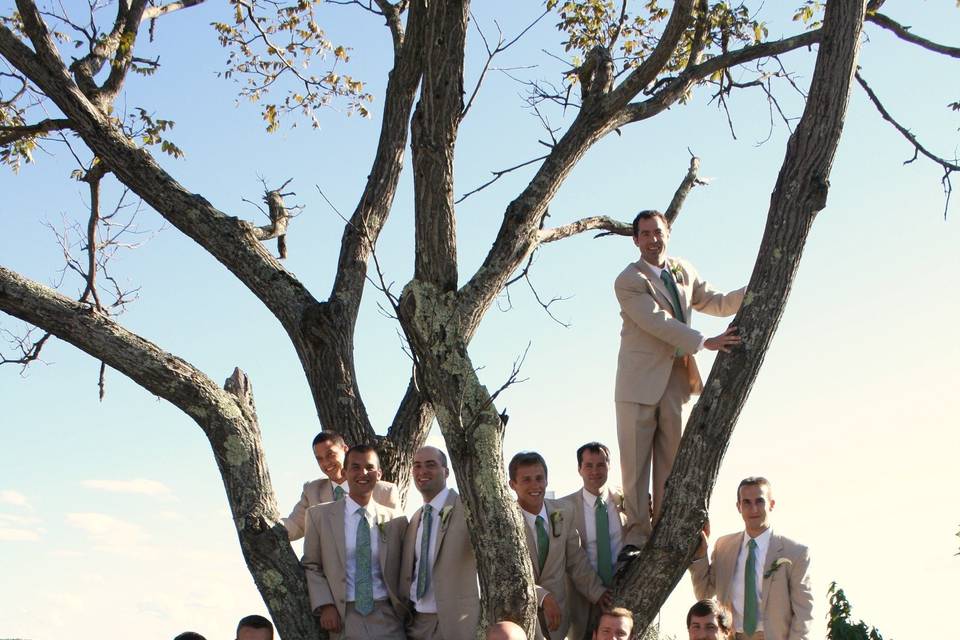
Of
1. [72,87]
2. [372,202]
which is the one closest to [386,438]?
[372,202]

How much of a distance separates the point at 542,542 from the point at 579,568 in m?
0.31

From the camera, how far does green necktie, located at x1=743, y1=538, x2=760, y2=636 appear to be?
7645 mm

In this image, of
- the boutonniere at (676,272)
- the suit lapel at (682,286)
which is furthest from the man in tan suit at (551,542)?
the boutonniere at (676,272)

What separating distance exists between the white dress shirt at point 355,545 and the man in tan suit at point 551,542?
1014mm

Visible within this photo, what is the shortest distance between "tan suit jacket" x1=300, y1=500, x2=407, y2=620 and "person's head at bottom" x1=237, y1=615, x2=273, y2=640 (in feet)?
1.23

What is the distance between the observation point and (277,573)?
24.3ft

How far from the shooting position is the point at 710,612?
7.08 meters

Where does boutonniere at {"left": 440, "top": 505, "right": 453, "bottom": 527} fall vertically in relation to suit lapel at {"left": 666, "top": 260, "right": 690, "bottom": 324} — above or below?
below

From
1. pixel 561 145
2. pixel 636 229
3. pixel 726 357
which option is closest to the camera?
pixel 726 357

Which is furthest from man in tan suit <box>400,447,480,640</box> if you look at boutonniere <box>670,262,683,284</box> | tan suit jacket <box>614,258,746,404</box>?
boutonniere <box>670,262,683,284</box>

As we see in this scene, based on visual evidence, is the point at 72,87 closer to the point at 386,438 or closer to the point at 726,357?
the point at 386,438

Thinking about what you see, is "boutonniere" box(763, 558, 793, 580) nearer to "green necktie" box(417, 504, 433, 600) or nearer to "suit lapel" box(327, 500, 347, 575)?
"green necktie" box(417, 504, 433, 600)

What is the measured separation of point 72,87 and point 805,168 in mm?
6093

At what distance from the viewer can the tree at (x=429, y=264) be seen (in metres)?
6.84
